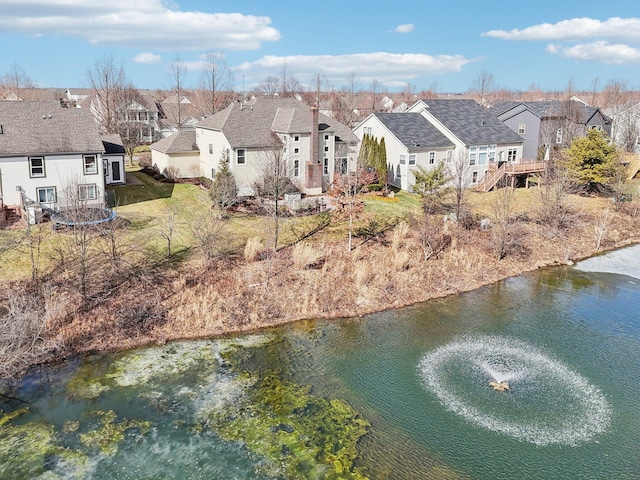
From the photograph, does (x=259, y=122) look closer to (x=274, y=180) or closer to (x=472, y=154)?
(x=274, y=180)

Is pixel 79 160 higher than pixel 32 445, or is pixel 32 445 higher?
pixel 79 160

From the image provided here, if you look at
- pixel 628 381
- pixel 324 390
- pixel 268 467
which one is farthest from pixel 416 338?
pixel 268 467

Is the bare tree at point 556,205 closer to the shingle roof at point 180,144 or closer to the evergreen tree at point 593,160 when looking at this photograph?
the evergreen tree at point 593,160

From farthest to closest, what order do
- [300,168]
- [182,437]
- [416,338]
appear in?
[300,168]
[416,338]
[182,437]

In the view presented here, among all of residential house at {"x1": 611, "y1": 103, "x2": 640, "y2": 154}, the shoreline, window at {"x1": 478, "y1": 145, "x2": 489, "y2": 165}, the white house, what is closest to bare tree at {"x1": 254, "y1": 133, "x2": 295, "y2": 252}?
the white house

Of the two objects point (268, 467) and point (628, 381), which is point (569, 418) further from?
point (268, 467)

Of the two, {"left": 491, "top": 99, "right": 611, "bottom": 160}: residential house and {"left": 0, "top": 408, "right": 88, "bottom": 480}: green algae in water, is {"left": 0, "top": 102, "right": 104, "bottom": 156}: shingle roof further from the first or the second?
{"left": 491, "top": 99, "right": 611, "bottom": 160}: residential house

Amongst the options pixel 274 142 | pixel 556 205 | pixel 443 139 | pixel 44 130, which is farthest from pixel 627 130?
pixel 44 130
